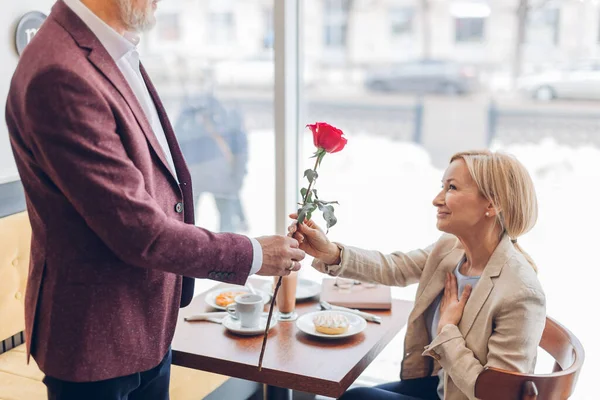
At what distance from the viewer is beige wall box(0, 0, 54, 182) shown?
2.48m

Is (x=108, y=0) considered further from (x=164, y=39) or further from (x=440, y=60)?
(x=164, y=39)

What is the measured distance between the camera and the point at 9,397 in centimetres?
220

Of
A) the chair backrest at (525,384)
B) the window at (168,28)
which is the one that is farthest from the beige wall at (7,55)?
the chair backrest at (525,384)

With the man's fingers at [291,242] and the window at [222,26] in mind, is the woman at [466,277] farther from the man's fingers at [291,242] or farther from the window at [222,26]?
the window at [222,26]

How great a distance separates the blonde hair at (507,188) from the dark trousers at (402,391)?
1.66ft

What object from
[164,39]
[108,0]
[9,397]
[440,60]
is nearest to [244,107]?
[164,39]

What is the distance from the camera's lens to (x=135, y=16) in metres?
1.49

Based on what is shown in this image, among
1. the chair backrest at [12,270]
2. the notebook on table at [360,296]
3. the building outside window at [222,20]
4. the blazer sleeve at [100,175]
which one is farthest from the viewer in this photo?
the building outside window at [222,20]

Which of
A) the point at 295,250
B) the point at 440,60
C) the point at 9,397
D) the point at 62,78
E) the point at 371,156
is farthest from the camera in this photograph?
the point at 371,156

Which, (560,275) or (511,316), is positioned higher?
(511,316)

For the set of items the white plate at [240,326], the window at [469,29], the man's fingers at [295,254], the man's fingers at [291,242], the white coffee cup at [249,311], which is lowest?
the white plate at [240,326]

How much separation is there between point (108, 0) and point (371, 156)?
1.75 meters

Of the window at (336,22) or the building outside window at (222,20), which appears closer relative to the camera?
the window at (336,22)

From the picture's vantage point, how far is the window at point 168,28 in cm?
337
